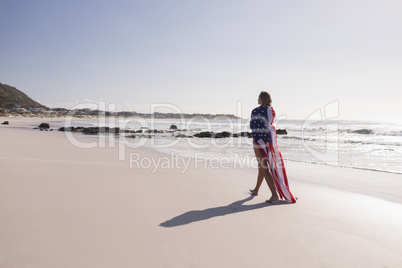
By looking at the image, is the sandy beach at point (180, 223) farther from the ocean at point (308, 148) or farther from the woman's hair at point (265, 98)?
Result: the ocean at point (308, 148)

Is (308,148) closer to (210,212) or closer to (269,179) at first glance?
(269,179)

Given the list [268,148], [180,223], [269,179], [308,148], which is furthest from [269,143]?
[308,148]

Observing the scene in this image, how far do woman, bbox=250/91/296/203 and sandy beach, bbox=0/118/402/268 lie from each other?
346mm

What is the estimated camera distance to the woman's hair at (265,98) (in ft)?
14.0

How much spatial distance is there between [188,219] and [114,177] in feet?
8.05

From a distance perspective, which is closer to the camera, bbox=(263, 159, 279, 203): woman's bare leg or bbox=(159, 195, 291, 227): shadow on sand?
bbox=(159, 195, 291, 227): shadow on sand

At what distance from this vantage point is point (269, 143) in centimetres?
426

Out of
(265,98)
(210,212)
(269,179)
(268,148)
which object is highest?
(265,98)

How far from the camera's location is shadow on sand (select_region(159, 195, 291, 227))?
2.95 m

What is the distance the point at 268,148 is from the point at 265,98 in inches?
34.8

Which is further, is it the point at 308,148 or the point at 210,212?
the point at 308,148

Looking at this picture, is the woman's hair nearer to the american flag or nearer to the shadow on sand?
the american flag

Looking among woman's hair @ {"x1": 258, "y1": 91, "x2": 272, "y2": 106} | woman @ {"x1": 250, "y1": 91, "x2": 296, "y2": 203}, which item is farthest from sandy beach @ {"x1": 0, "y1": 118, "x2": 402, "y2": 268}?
woman's hair @ {"x1": 258, "y1": 91, "x2": 272, "y2": 106}

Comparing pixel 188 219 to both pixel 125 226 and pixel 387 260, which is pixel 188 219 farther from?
pixel 387 260
